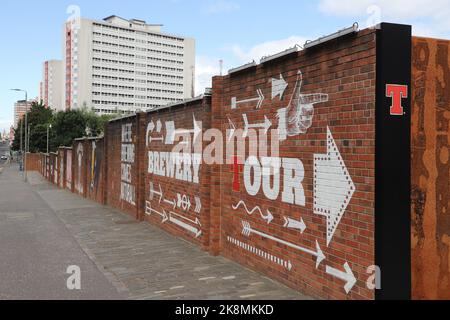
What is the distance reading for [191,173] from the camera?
33.4ft

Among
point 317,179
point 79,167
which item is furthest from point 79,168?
point 317,179

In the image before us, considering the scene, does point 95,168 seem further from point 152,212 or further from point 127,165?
point 152,212

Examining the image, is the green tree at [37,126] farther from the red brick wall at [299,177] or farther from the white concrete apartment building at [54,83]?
the red brick wall at [299,177]

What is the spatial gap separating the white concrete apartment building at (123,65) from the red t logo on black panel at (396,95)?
12346cm

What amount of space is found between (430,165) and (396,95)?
0.92m

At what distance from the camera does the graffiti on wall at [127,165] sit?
1491 centimetres

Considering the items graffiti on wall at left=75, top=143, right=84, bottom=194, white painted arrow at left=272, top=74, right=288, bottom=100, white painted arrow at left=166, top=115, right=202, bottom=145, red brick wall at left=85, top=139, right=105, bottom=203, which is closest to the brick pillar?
white painted arrow at left=166, top=115, right=202, bottom=145

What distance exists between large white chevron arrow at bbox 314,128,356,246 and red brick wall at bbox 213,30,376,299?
0.5 inches

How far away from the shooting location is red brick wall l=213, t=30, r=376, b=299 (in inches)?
202

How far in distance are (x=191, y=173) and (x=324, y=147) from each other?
15.8ft

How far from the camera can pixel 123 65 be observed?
14625 centimetres

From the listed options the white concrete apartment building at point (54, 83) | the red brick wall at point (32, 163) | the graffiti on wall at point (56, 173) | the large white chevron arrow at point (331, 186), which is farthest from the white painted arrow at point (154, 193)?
the white concrete apartment building at point (54, 83)

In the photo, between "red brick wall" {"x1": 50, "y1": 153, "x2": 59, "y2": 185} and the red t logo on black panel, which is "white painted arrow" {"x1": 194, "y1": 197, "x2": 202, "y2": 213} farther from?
"red brick wall" {"x1": 50, "y1": 153, "x2": 59, "y2": 185}

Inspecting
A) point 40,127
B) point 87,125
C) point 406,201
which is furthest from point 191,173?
point 40,127
